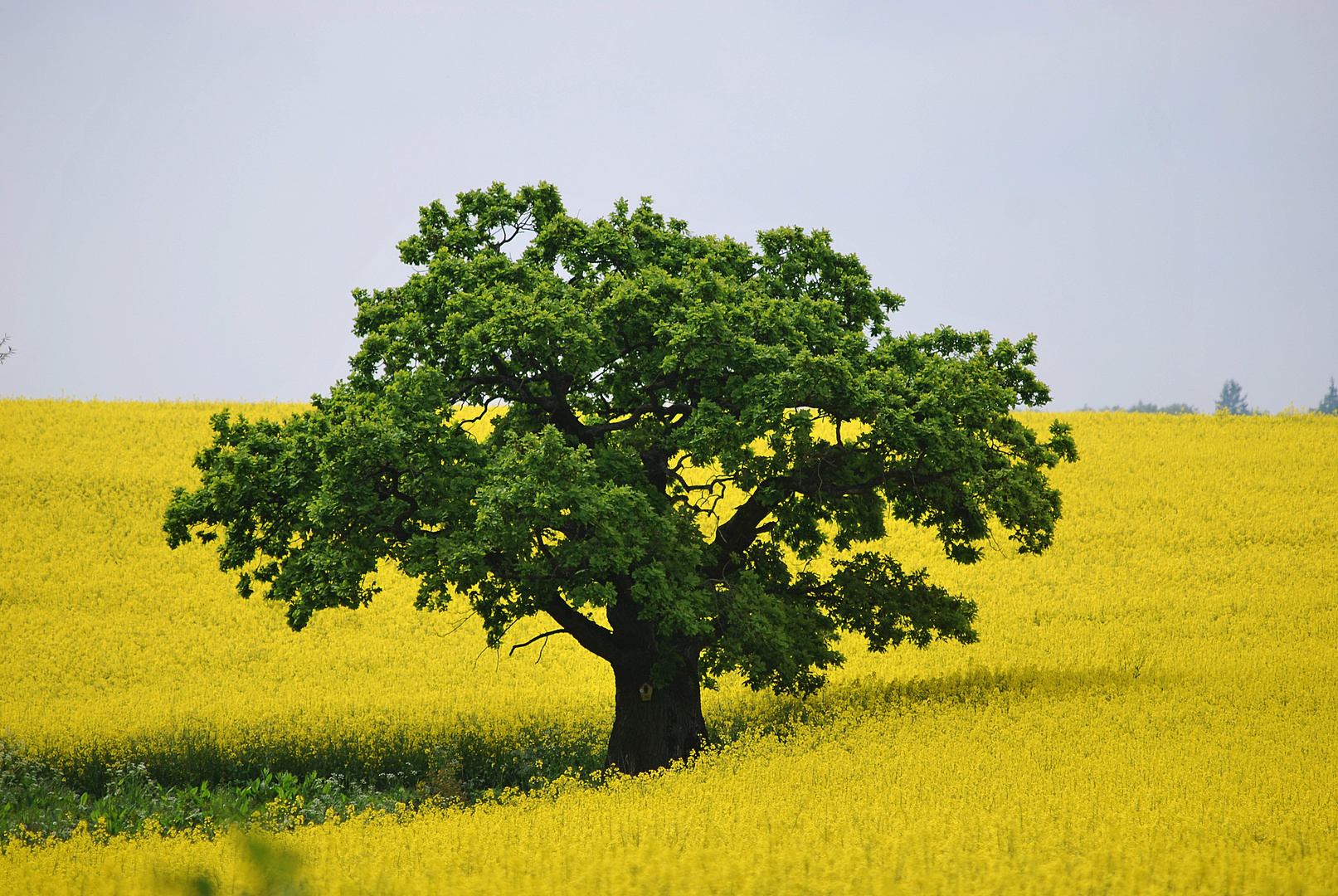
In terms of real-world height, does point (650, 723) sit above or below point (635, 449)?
below

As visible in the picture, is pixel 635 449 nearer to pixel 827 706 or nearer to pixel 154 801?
pixel 827 706

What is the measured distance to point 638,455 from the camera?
16719 millimetres

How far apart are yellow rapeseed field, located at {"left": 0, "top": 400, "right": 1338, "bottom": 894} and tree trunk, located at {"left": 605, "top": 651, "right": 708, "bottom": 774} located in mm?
1199

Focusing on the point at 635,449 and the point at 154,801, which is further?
the point at 635,449

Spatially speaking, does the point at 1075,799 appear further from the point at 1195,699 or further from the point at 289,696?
the point at 289,696

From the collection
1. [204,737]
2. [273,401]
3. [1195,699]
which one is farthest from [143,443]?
[1195,699]

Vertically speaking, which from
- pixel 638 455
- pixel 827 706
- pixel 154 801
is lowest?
pixel 154 801

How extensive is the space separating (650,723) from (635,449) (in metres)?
4.71

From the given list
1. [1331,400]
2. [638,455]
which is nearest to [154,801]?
[638,455]

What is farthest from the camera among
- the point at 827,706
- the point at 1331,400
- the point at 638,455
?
the point at 1331,400

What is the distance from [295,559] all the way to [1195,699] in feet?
49.8

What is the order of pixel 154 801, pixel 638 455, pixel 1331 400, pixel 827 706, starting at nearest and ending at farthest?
1. pixel 154 801
2. pixel 638 455
3. pixel 827 706
4. pixel 1331 400

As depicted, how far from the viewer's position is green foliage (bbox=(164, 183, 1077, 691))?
14703 mm

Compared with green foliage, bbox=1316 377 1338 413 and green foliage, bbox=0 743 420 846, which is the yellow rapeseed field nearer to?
green foliage, bbox=0 743 420 846
